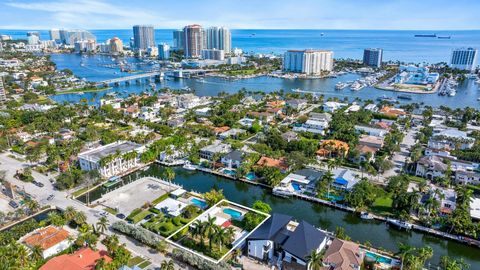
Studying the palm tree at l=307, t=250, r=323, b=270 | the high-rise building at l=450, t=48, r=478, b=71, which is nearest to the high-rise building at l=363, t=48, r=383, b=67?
the high-rise building at l=450, t=48, r=478, b=71

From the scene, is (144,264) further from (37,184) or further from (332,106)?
(332,106)

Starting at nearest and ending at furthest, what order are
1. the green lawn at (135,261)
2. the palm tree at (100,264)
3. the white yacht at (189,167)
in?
the palm tree at (100,264), the green lawn at (135,261), the white yacht at (189,167)

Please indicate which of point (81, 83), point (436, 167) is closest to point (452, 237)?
point (436, 167)

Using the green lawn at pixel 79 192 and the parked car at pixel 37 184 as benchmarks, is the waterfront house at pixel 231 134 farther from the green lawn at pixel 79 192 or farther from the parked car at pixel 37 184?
the parked car at pixel 37 184

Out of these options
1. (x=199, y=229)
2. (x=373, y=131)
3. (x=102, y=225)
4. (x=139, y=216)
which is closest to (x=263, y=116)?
(x=373, y=131)

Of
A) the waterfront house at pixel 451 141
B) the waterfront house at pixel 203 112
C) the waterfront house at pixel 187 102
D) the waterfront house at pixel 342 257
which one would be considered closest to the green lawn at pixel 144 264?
the waterfront house at pixel 342 257

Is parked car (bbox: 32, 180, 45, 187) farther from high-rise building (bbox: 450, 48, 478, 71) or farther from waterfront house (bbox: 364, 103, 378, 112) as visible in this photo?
high-rise building (bbox: 450, 48, 478, 71)
